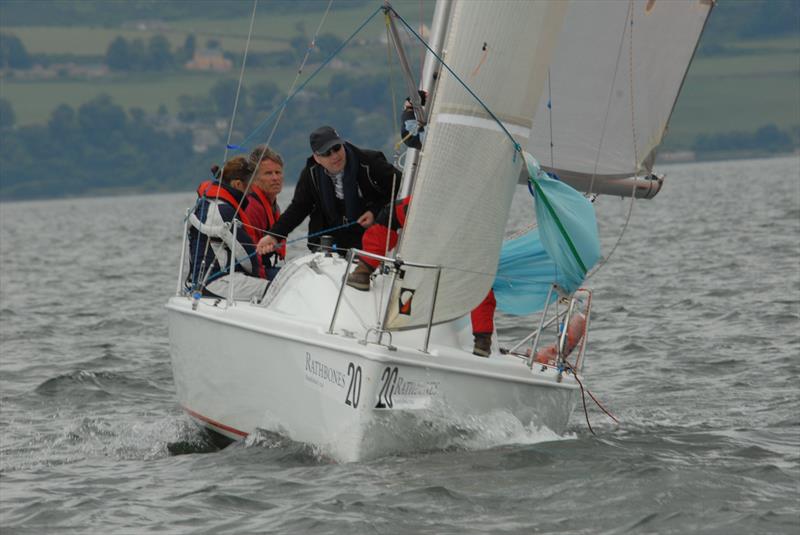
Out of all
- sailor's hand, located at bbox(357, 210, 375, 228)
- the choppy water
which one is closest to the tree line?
the choppy water

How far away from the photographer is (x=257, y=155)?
8.76 metres

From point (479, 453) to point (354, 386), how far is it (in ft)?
3.26

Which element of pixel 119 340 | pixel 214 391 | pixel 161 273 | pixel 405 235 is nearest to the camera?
pixel 405 235

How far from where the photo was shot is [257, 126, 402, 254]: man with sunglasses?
807 centimetres

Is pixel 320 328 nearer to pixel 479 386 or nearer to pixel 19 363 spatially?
pixel 479 386

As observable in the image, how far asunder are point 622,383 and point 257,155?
377cm

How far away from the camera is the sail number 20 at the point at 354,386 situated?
22.5 ft

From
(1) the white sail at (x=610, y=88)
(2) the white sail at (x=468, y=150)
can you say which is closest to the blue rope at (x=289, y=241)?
(2) the white sail at (x=468, y=150)

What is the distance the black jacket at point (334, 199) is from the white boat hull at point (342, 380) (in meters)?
0.41

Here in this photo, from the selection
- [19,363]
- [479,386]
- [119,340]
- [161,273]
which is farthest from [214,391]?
[161,273]

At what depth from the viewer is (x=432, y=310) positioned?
7047 mm

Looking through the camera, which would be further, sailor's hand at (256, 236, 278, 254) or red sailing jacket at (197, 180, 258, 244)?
red sailing jacket at (197, 180, 258, 244)

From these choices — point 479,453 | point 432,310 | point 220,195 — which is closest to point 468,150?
point 432,310

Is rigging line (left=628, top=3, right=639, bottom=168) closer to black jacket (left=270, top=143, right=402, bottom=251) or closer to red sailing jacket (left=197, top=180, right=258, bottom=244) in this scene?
black jacket (left=270, top=143, right=402, bottom=251)
